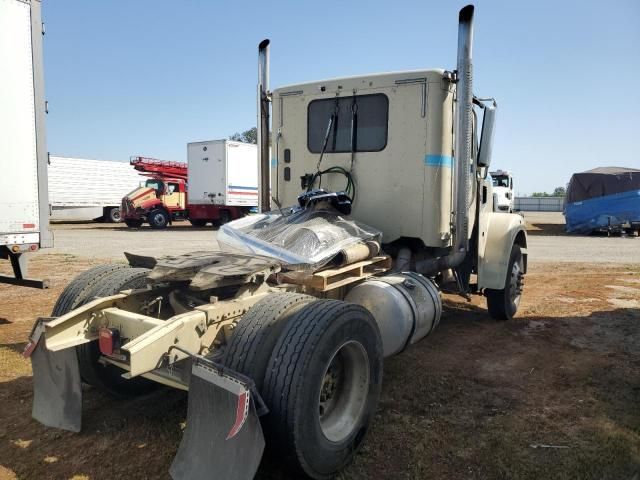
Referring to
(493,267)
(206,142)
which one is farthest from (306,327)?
(206,142)

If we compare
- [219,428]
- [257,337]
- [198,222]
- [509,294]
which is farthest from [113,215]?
[219,428]

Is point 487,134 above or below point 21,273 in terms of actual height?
above

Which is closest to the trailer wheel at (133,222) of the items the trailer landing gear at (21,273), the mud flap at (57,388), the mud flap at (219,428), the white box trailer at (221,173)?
the white box trailer at (221,173)

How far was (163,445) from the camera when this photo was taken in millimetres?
3223

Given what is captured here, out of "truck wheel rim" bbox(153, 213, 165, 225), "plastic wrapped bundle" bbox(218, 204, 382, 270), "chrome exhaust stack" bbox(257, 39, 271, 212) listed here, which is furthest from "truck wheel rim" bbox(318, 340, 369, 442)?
"truck wheel rim" bbox(153, 213, 165, 225)

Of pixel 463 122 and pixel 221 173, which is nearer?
pixel 463 122

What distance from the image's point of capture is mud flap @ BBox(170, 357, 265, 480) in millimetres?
2389

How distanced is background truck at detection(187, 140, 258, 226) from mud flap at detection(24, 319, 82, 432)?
20133 millimetres

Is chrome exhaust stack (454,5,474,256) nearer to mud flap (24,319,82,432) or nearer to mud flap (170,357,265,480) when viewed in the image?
mud flap (170,357,265,480)

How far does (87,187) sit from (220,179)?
9.11 metres

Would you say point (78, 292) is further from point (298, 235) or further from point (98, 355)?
point (298, 235)

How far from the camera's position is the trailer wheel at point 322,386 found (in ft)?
8.36

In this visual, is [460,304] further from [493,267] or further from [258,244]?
[258,244]

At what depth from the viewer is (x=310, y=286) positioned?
3838 millimetres
